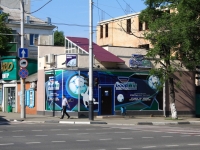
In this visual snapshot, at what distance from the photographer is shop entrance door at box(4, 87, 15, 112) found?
42125 mm

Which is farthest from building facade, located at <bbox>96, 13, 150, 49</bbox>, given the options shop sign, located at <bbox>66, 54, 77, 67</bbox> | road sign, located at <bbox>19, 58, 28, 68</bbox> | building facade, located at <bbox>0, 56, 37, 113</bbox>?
road sign, located at <bbox>19, 58, 28, 68</bbox>

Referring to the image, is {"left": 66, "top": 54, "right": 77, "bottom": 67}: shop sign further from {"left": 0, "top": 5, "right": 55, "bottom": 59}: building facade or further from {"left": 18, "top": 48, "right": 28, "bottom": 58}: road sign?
{"left": 0, "top": 5, "right": 55, "bottom": 59}: building facade

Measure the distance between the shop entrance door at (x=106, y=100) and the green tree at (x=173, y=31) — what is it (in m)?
4.33

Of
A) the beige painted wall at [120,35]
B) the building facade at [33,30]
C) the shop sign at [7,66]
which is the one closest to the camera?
the shop sign at [7,66]

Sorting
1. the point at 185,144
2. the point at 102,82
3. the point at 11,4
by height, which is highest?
the point at 11,4

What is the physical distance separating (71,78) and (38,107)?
15.8 feet

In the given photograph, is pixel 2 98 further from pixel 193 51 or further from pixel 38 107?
pixel 193 51

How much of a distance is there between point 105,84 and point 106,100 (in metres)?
1.27

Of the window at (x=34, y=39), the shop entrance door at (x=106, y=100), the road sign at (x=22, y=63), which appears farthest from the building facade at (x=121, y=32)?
the road sign at (x=22, y=63)

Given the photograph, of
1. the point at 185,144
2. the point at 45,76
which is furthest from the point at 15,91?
the point at 185,144

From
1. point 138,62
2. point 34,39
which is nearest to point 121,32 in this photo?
point 34,39

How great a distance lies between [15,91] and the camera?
4175 centimetres

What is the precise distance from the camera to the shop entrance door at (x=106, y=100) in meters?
35.9

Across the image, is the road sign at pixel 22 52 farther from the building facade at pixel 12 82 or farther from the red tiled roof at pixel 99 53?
the building facade at pixel 12 82
